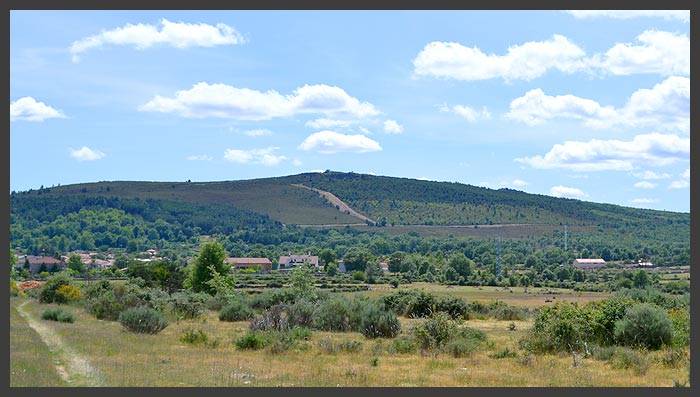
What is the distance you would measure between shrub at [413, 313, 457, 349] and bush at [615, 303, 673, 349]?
16.1 ft

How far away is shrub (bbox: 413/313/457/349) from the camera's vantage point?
25767 mm

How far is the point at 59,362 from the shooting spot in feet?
64.5

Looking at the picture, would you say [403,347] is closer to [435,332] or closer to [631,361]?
[435,332]

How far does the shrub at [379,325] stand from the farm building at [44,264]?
72694 millimetres

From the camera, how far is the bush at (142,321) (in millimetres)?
28953

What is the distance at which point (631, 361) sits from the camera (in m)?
21.8

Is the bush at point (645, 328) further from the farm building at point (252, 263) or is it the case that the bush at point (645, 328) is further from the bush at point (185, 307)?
the farm building at point (252, 263)

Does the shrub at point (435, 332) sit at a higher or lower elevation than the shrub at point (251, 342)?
higher

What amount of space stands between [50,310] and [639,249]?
108 m

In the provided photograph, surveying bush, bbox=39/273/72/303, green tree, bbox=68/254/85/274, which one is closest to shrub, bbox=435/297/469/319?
bush, bbox=39/273/72/303

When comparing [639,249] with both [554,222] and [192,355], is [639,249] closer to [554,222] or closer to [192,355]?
[554,222]

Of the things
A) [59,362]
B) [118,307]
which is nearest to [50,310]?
[118,307]

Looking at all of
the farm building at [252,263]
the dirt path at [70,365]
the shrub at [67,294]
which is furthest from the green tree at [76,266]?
the dirt path at [70,365]

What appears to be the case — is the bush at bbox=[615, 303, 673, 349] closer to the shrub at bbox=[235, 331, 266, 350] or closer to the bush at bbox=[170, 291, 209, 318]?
the shrub at bbox=[235, 331, 266, 350]
